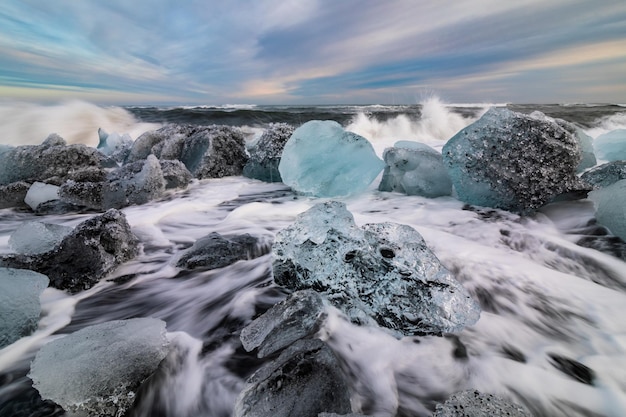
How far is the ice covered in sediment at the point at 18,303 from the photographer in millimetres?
1355

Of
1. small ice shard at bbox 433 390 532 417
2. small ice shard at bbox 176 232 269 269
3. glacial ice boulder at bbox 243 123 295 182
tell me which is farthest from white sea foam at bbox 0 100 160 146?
small ice shard at bbox 433 390 532 417

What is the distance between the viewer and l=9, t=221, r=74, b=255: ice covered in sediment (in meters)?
2.00

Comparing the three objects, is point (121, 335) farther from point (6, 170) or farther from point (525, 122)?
point (6, 170)

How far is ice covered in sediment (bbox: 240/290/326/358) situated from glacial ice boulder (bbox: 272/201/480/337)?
141 millimetres

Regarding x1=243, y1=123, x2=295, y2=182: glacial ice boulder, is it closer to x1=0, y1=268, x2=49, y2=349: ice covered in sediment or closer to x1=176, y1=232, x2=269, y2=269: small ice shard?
x1=176, y1=232, x2=269, y2=269: small ice shard

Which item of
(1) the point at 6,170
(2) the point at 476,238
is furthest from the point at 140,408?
(1) the point at 6,170

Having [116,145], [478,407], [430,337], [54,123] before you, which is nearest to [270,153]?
[430,337]

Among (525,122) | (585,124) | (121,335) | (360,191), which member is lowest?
(585,124)

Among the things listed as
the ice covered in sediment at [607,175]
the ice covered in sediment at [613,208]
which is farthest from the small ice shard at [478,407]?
the ice covered in sediment at [607,175]

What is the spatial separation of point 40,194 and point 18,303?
2808mm

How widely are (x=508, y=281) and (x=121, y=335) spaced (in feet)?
5.99

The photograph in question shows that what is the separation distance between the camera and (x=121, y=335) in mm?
1191

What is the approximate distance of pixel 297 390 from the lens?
0.95m

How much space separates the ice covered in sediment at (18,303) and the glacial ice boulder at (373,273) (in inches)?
42.2
